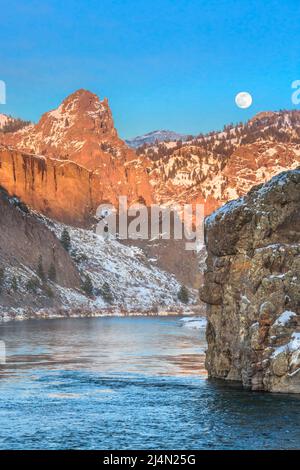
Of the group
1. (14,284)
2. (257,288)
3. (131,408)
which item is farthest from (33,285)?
(131,408)

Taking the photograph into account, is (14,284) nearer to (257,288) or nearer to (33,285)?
(33,285)

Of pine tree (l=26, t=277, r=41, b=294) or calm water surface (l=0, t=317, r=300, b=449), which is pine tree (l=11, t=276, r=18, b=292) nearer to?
pine tree (l=26, t=277, r=41, b=294)

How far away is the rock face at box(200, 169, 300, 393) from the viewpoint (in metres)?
47.2

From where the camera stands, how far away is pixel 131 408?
43750 mm

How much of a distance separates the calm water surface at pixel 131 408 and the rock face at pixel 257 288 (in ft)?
6.08

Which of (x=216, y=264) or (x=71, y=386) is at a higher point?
(x=216, y=264)

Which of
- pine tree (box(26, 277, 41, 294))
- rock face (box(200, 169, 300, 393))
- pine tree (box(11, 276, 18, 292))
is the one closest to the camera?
rock face (box(200, 169, 300, 393))

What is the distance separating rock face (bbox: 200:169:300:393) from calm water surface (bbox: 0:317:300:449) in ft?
6.08

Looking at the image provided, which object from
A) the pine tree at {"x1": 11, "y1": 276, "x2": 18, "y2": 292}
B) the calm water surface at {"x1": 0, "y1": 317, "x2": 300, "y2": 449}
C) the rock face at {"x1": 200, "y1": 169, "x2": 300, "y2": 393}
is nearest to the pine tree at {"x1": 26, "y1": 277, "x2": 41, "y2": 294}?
the pine tree at {"x1": 11, "y1": 276, "x2": 18, "y2": 292}

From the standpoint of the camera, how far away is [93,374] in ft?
200

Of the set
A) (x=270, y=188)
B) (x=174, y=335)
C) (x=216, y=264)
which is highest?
(x=270, y=188)

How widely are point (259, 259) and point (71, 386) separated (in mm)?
15465
